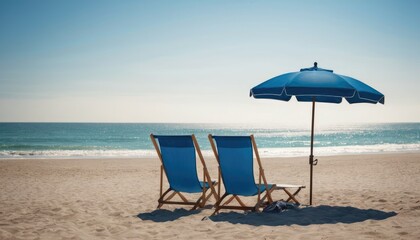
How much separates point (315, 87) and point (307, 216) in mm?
1637

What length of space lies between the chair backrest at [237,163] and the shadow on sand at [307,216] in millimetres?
357

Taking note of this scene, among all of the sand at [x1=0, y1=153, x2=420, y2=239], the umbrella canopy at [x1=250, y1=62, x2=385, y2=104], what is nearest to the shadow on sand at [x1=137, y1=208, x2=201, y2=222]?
the sand at [x1=0, y1=153, x2=420, y2=239]

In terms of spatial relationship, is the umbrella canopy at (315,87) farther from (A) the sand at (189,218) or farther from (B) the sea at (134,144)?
(B) the sea at (134,144)

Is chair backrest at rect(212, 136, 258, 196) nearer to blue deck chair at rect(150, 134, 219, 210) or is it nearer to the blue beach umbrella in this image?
blue deck chair at rect(150, 134, 219, 210)

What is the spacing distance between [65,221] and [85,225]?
16.1 inches

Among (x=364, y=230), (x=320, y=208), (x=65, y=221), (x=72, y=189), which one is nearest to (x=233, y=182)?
(x=320, y=208)

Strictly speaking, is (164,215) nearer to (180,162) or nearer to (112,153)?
(180,162)

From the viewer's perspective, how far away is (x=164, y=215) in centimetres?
545

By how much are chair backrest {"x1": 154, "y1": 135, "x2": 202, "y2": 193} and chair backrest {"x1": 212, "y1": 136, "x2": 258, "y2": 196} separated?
48cm

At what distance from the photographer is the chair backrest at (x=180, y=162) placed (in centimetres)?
545

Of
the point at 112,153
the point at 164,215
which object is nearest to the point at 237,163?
the point at 164,215

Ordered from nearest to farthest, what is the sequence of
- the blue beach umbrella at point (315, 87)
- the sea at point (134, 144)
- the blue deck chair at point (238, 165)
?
1. the blue beach umbrella at point (315, 87)
2. the blue deck chair at point (238, 165)
3. the sea at point (134, 144)

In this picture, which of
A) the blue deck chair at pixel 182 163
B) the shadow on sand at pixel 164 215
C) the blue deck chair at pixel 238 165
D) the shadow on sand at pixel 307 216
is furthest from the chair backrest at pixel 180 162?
the shadow on sand at pixel 307 216

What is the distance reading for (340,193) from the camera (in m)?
7.12
